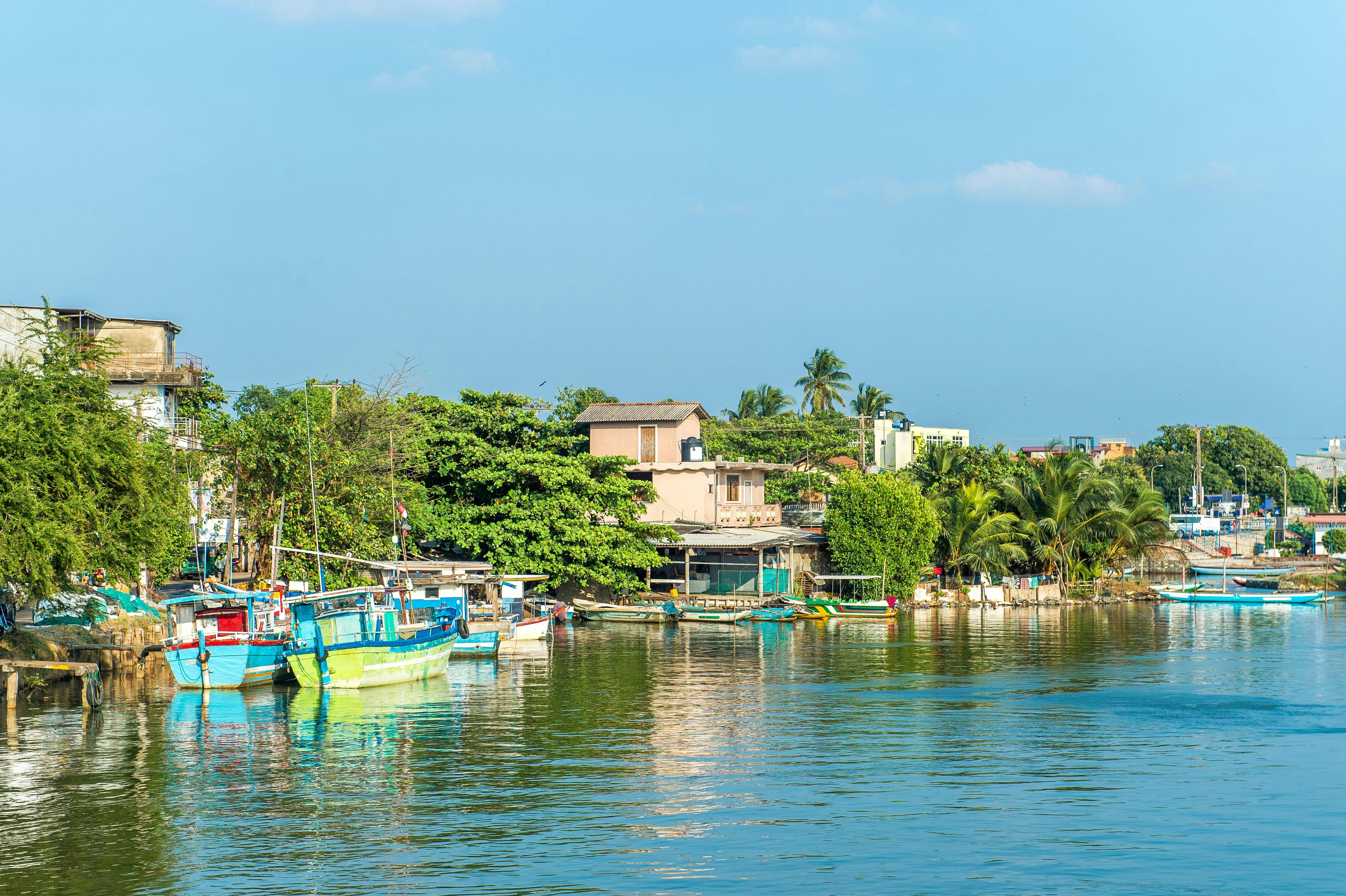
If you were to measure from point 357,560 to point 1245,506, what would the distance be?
343ft

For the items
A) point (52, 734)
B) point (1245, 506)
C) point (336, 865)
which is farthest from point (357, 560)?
point (1245, 506)

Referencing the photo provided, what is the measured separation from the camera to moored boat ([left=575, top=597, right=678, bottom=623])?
184 feet

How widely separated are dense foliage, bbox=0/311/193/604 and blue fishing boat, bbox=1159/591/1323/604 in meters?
60.2

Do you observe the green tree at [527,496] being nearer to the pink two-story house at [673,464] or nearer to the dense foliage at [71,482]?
the pink two-story house at [673,464]

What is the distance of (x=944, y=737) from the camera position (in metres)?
28.0

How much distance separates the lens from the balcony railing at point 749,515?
216ft

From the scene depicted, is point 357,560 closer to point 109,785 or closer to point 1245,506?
point 109,785

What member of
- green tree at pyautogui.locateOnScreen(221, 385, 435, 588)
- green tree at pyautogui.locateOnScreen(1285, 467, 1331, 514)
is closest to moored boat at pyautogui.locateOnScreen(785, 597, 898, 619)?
green tree at pyautogui.locateOnScreen(221, 385, 435, 588)

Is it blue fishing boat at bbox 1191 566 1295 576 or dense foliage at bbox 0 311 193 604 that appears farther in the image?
blue fishing boat at bbox 1191 566 1295 576

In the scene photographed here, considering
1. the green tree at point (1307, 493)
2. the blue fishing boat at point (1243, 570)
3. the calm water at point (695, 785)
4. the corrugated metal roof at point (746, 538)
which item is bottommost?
the calm water at point (695, 785)

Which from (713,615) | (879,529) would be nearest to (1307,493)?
(879,529)

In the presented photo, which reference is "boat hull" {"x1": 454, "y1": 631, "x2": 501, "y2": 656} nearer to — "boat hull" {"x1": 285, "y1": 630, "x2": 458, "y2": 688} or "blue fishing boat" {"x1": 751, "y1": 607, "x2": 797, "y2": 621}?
"boat hull" {"x1": 285, "y1": 630, "x2": 458, "y2": 688}

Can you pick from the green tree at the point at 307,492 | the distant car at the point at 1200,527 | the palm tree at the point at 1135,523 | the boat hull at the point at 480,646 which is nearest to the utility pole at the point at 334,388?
the green tree at the point at 307,492

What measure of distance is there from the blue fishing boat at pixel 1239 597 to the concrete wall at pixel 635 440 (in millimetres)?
32509
